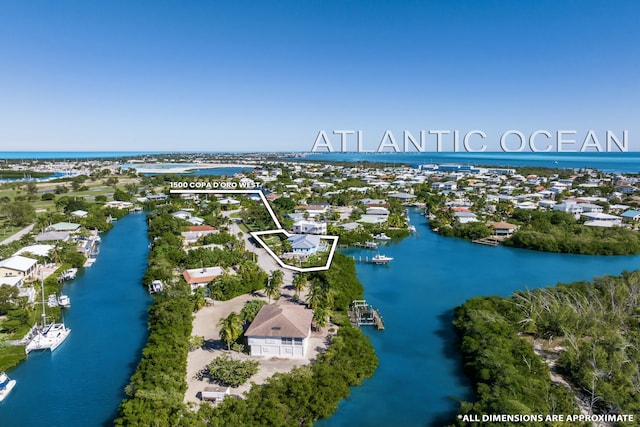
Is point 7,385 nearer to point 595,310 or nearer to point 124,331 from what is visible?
point 124,331

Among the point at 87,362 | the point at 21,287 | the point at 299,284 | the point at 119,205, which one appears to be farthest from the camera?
the point at 119,205

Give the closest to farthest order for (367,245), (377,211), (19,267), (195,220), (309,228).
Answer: (19,267), (367,245), (309,228), (195,220), (377,211)

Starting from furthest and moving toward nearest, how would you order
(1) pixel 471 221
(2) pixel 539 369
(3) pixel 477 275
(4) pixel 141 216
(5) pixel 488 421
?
(4) pixel 141 216, (1) pixel 471 221, (3) pixel 477 275, (2) pixel 539 369, (5) pixel 488 421

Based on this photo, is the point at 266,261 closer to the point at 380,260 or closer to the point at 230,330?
the point at 380,260

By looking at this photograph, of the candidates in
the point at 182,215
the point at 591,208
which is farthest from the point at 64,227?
the point at 591,208

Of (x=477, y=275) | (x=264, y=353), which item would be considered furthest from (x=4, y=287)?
(x=477, y=275)

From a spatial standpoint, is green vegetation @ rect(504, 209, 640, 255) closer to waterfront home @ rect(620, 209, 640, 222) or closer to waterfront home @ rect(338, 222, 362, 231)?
waterfront home @ rect(620, 209, 640, 222)
